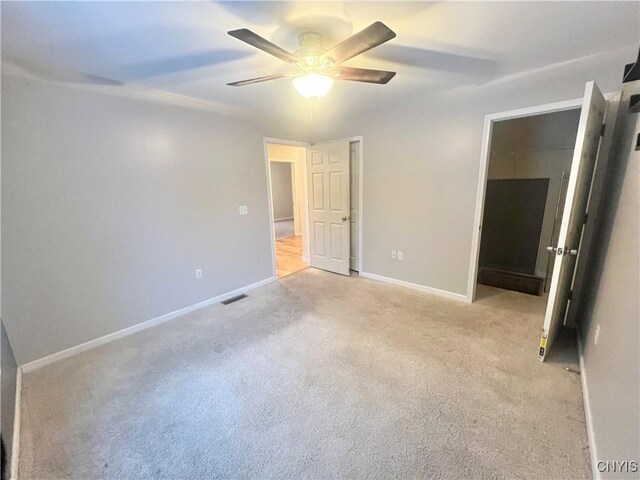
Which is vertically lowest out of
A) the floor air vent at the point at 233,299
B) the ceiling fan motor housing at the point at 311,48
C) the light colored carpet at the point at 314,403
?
the light colored carpet at the point at 314,403

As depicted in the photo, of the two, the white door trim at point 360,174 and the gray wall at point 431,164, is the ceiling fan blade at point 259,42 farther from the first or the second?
the white door trim at point 360,174

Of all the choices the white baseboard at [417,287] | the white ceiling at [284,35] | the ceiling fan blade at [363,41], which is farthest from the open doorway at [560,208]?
the ceiling fan blade at [363,41]

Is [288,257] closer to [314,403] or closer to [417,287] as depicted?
[417,287]

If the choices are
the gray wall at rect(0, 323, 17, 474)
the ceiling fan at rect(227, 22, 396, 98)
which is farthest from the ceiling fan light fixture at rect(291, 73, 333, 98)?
the gray wall at rect(0, 323, 17, 474)

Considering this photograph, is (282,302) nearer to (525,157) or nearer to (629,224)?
(629,224)

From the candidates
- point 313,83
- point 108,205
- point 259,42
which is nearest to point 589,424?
point 313,83

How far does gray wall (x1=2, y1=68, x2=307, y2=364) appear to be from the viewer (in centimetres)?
204

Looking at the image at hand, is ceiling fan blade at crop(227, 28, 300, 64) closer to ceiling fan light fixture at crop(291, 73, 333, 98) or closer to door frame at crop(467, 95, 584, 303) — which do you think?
ceiling fan light fixture at crop(291, 73, 333, 98)

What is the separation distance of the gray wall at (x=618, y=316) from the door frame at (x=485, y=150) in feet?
1.26

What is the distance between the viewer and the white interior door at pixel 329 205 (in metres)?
3.87

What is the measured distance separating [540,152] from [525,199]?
1.97 feet

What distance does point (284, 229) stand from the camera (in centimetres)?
794

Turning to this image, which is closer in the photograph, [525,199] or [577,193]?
[577,193]

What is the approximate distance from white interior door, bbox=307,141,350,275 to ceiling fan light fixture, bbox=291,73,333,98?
2.00 metres
